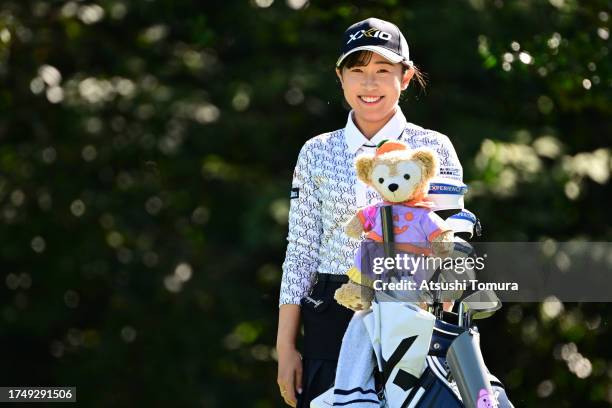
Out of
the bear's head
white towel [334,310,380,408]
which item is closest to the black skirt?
white towel [334,310,380,408]

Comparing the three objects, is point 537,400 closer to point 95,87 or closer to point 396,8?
point 396,8

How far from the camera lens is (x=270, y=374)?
7949mm

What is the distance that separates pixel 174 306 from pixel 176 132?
1.05 m

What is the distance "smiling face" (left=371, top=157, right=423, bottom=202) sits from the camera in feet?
8.87

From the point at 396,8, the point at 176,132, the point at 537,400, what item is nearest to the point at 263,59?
the point at 176,132

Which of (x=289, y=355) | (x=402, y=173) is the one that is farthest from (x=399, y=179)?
(x=289, y=355)

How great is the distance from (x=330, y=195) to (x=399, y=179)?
337 millimetres

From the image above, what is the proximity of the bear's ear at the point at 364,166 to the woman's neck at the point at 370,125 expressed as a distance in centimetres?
24

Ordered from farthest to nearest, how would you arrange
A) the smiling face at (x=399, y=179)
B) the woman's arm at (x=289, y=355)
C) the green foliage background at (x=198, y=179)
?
the green foliage background at (x=198, y=179) < the woman's arm at (x=289, y=355) < the smiling face at (x=399, y=179)

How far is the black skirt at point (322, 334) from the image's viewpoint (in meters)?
2.99

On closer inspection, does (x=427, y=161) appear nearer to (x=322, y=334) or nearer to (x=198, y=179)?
(x=322, y=334)

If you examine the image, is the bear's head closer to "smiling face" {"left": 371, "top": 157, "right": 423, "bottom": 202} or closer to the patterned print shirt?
"smiling face" {"left": 371, "top": 157, "right": 423, "bottom": 202}

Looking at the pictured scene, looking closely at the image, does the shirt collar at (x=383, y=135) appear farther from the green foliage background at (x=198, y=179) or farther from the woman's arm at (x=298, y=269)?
the green foliage background at (x=198, y=179)

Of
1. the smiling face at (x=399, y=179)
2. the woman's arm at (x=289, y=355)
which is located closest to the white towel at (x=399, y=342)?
the smiling face at (x=399, y=179)
